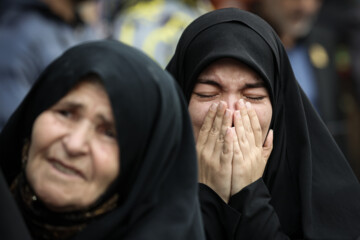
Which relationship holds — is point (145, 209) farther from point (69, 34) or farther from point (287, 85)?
point (69, 34)

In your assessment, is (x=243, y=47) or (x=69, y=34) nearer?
(x=243, y=47)

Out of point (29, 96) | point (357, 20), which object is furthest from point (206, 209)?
point (357, 20)

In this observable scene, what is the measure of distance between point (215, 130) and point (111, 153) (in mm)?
777

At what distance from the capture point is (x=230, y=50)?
3.16 m

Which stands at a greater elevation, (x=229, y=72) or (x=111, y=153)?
(x=229, y=72)

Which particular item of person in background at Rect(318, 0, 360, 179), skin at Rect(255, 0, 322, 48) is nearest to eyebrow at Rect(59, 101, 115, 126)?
skin at Rect(255, 0, 322, 48)

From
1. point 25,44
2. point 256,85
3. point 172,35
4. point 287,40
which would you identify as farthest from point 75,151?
point 287,40

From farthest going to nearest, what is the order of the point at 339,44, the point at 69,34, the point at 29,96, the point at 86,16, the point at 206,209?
the point at 339,44
the point at 86,16
the point at 69,34
the point at 206,209
the point at 29,96

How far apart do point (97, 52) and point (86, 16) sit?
336cm

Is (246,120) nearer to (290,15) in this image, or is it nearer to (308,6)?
(290,15)

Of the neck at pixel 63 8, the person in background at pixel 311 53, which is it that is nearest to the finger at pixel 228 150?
the neck at pixel 63 8

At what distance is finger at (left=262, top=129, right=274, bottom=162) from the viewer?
128 inches

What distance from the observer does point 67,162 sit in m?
2.49

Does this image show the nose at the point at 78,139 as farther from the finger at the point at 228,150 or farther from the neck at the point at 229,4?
the neck at the point at 229,4
